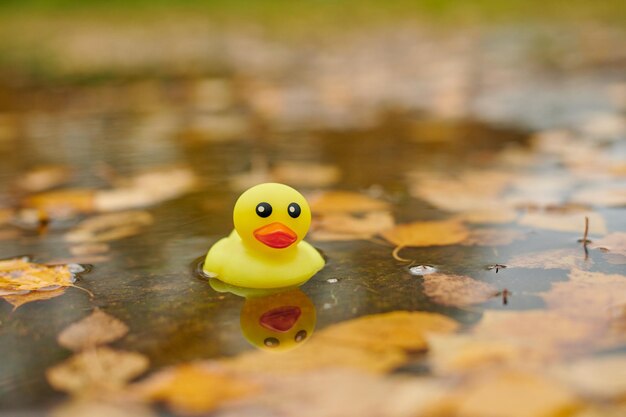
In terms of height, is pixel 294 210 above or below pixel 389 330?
above

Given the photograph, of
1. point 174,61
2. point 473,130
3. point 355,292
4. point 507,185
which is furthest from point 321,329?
point 174,61

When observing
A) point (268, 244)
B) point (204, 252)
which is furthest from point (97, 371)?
point (204, 252)

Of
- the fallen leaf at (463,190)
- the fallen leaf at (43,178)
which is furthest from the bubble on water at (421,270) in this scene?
the fallen leaf at (43,178)

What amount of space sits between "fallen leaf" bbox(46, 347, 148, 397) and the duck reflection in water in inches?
6.1

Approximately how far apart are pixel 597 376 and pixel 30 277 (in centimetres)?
88

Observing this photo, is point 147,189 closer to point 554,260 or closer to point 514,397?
point 554,260

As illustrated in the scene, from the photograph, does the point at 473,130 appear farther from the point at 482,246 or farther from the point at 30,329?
the point at 30,329

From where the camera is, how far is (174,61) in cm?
434

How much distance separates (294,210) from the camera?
1138mm

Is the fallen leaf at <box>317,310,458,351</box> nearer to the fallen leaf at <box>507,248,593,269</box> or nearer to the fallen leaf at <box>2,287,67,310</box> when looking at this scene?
the fallen leaf at <box>507,248,593,269</box>

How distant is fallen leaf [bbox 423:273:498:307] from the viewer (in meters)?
1.06

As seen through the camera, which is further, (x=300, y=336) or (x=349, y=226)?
(x=349, y=226)

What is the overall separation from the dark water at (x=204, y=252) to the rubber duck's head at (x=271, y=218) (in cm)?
8

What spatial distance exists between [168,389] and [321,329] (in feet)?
0.77
